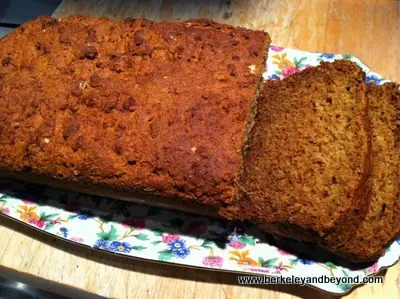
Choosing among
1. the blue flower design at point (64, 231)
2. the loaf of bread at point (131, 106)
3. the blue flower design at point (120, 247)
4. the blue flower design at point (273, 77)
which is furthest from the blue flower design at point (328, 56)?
the blue flower design at point (64, 231)

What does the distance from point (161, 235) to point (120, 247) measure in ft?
0.71

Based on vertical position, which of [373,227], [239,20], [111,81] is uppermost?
[239,20]

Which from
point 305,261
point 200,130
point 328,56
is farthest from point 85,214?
point 328,56

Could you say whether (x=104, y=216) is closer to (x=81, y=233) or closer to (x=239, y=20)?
(x=81, y=233)

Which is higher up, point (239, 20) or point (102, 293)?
point (239, 20)

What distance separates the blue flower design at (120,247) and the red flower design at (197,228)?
12.6 inches

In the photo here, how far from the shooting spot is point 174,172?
1782mm

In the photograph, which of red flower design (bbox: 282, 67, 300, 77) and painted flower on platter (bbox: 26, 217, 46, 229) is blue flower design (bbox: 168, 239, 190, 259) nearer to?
painted flower on platter (bbox: 26, 217, 46, 229)

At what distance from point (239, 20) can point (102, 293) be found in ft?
7.11

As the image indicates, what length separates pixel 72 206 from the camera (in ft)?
7.69

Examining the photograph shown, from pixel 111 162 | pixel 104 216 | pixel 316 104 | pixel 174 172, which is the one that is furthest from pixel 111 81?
pixel 316 104

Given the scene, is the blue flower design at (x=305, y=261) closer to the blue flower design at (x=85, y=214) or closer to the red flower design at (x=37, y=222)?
the blue flower design at (x=85, y=214)

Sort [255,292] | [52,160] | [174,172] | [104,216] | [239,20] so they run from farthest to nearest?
1. [239,20]
2. [104,216]
3. [255,292]
4. [52,160]
5. [174,172]

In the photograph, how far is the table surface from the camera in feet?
7.13
